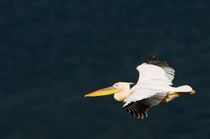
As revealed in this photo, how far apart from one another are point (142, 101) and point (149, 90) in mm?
1087

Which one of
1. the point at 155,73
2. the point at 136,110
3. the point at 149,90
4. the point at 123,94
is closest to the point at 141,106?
the point at 136,110

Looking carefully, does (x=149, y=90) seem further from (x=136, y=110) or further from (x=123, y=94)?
(x=136, y=110)

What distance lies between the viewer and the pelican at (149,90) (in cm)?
2389

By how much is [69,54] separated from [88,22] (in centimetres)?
231

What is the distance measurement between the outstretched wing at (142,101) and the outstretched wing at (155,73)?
1450mm

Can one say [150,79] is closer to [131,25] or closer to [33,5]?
[131,25]

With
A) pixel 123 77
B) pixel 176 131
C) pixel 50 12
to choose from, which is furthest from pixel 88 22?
pixel 176 131

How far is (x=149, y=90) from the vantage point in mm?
25078

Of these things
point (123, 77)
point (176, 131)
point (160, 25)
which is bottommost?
point (176, 131)

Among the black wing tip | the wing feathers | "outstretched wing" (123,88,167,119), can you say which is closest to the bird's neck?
"outstretched wing" (123,88,167,119)

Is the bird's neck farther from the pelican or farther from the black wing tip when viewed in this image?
the black wing tip

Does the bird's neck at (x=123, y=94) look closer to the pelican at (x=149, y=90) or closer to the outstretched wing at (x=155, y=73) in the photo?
the pelican at (x=149, y=90)

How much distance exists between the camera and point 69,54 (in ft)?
109

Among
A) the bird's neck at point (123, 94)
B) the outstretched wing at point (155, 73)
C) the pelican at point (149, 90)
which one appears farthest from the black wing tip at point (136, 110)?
the outstretched wing at point (155, 73)
